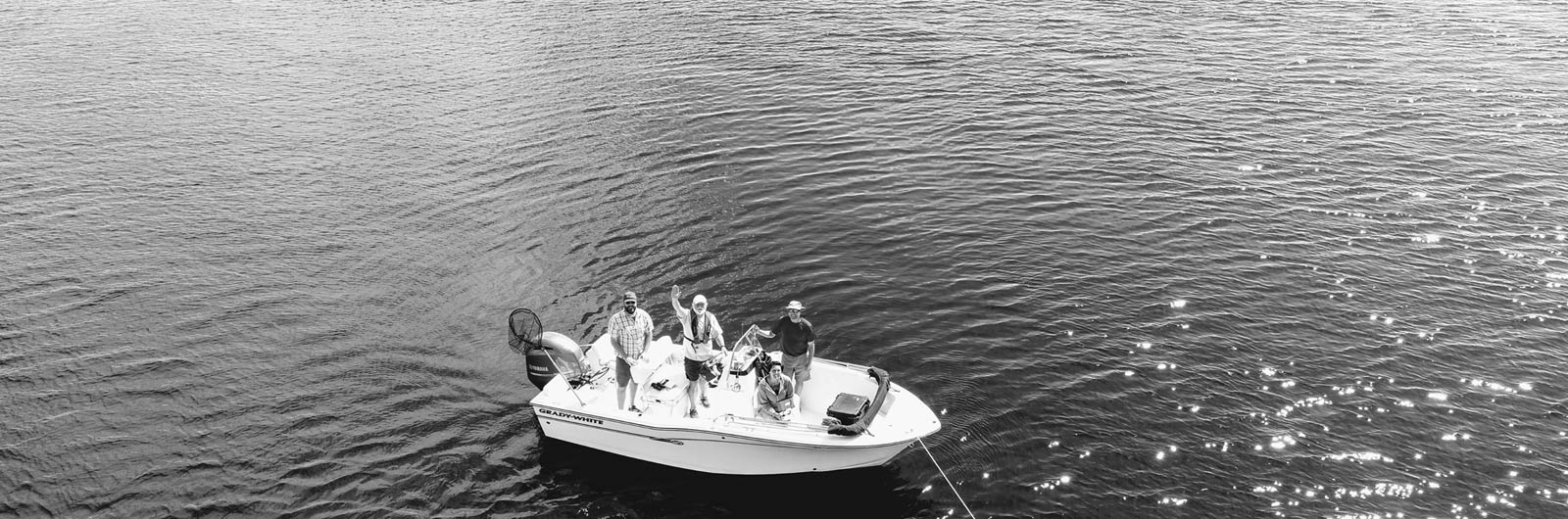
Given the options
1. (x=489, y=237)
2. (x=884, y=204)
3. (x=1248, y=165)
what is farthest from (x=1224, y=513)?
(x=489, y=237)

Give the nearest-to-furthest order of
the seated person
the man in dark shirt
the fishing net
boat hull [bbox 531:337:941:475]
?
boat hull [bbox 531:337:941:475], the man in dark shirt, the seated person, the fishing net

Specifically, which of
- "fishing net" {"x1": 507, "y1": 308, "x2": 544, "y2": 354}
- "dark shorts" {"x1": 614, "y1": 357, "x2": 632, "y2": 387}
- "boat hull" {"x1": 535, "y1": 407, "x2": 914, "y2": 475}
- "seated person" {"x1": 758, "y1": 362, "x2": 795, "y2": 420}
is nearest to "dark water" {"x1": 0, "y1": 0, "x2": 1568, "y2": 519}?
"boat hull" {"x1": 535, "y1": 407, "x2": 914, "y2": 475}

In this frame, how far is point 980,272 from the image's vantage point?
2925cm

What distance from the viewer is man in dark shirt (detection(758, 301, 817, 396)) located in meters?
20.7

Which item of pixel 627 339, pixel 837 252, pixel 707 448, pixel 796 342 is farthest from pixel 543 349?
pixel 837 252

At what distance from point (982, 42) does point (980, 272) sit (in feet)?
81.5

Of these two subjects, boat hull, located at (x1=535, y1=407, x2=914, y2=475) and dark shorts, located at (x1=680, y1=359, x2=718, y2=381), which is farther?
dark shorts, located at (x1=680, y1=359, x2=718, y2=381)

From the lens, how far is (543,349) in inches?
856

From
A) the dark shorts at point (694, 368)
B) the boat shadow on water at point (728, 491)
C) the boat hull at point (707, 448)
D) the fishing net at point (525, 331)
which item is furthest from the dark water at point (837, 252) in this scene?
the fishing net at point (525, 331)

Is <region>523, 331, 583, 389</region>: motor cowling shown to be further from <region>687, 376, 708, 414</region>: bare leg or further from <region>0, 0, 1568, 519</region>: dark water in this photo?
<region>687, 376, 708, 414</region>: bare leg

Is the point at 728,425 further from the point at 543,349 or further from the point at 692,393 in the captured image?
the point at 543,349

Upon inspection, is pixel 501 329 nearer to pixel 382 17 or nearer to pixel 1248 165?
pixel 1248 165

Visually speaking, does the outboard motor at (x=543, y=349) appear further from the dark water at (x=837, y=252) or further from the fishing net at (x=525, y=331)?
the dark water at (x=837, y=252)

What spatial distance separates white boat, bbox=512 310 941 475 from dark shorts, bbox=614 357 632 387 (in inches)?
20.5
